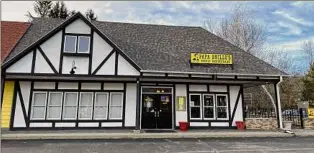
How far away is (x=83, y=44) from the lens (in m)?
14.9

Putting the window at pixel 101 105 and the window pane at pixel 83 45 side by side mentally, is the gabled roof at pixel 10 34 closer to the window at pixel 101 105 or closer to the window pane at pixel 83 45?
the window pane at pixel 83 45

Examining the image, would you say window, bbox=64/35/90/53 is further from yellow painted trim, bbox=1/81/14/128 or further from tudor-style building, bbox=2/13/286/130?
yellow painted trim, bbox=1/81/14/128

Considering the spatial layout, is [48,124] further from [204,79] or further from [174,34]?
[174,34]

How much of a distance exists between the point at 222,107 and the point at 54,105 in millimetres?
10661

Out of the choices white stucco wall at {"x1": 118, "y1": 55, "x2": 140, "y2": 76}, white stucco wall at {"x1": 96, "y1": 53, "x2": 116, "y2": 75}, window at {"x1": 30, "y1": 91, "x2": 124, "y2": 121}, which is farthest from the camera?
window at {"x1": 30, "y1": 91, "x2": 124, "y2": 121}

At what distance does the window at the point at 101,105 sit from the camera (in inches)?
616

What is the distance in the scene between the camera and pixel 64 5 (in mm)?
33875

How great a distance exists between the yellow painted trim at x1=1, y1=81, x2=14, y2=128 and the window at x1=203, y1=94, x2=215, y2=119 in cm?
1182

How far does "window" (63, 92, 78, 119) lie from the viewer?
15.3 metres

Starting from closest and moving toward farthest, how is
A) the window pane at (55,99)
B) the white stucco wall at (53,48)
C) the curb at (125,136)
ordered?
the curb at (125,136) → the white stucco wall at (53,48) → the window pane at (55,99)

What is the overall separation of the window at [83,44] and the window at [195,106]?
731 cm

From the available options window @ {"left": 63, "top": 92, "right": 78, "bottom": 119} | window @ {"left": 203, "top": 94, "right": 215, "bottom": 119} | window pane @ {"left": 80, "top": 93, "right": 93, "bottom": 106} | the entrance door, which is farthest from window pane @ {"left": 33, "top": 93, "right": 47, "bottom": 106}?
window @ {"left": 203, "top": 94, "right": 215, "bottom": 119}

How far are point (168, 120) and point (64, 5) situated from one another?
2510cm

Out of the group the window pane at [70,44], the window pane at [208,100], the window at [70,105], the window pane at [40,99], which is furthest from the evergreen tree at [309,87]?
the window pane at [40,99]
